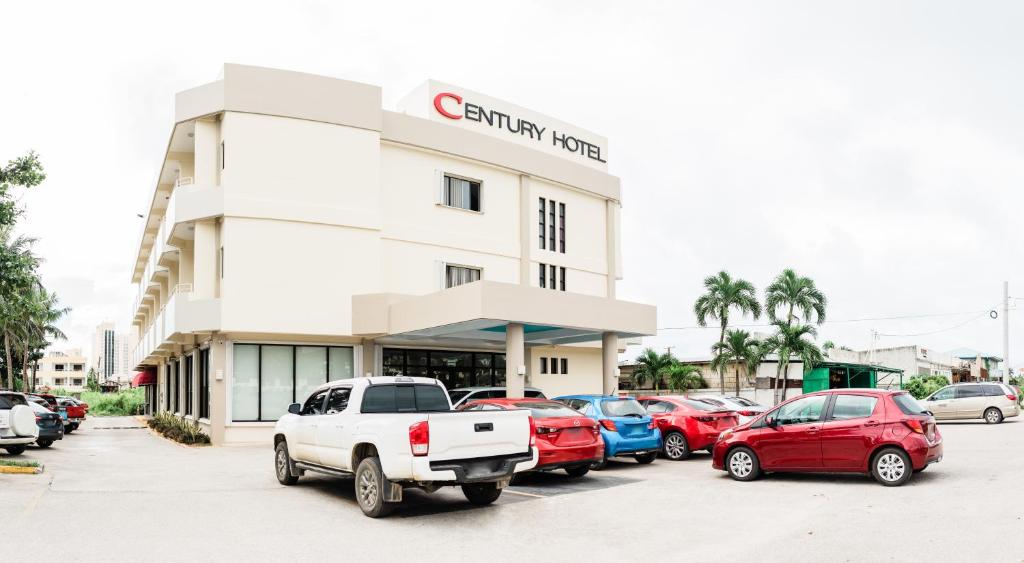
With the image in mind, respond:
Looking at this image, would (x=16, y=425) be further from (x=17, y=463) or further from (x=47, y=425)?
(x=47, y=425)

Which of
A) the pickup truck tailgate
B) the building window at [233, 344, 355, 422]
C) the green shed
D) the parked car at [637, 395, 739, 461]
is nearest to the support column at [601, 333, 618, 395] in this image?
the building window at [233, 344, 355, 422]

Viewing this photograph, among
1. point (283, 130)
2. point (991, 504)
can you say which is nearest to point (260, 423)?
point (283, 130)

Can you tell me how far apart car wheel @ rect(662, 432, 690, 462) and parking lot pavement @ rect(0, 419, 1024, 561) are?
157 centimetres

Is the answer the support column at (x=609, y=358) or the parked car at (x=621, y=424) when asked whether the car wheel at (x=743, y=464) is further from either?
the support column at (x=609, y=358)

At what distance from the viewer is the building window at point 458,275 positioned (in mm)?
29484

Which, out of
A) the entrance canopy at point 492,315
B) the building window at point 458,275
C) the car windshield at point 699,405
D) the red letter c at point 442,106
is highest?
the red letter c at point 442,106

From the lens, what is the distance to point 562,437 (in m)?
13.8

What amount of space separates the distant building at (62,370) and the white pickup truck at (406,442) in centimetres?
15248

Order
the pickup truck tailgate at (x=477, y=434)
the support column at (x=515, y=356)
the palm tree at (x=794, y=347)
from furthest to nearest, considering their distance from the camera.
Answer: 1. the palm tree at (x=794, y=347)
2. the support column at (x=515, y=356)
3. the pickup truck tailgate at (x=477, y=434)

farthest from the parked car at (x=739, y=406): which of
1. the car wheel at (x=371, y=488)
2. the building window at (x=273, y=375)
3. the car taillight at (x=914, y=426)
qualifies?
the building window at (x=273, y=375)

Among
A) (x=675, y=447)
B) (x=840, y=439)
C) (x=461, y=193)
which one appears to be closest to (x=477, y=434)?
(x=840, y=439)

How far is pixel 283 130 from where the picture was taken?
991 inches

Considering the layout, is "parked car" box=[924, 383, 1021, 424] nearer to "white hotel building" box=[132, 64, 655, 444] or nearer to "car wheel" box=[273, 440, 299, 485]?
"white hotel building" box=[132, 64, 655, 444]

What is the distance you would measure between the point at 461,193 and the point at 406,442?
20.3m
